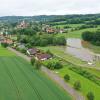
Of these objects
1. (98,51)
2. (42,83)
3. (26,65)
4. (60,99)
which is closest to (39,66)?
(26,65)

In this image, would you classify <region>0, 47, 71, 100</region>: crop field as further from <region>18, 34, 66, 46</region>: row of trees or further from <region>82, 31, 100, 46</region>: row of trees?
<region>82, 31, 100, 46</region>: row of trees

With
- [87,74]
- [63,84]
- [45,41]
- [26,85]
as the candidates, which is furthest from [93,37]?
[26,85]

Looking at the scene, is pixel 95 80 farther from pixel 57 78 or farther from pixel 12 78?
pixel 12 78

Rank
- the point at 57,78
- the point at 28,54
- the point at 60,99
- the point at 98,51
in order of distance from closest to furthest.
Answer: the point at 60,99
the point at 57,78
the point at 28,54
the point at 98,51

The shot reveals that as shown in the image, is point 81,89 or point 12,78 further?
point 12,78

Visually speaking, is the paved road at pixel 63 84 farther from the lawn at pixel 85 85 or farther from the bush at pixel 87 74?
the bush at pixel 87 74

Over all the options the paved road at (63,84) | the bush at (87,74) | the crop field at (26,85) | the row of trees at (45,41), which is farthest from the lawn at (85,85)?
the row of trees at (45,41)

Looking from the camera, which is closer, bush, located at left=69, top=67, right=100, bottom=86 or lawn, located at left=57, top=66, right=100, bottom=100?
lawn, located at left=57, top=66, right=100, bottom=100

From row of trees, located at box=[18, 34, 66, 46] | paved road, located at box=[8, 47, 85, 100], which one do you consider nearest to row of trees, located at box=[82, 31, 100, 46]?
row of trees, located at box=[18, 34, 66, 46]
